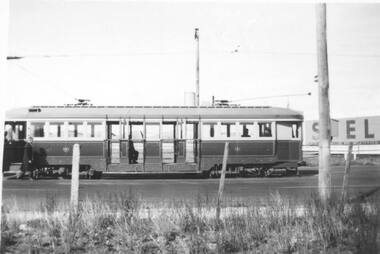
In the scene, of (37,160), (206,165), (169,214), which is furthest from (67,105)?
(169,214)

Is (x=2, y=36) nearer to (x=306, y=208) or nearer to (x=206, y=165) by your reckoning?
(x=306, y=208)

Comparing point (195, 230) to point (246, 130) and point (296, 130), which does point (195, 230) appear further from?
point (296, 130)

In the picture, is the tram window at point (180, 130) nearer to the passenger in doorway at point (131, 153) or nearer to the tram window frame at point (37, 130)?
the passenger in doorway at point (131, 153)

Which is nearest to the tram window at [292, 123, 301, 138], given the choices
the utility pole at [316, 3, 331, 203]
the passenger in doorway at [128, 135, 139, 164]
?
the passenger in doorway at [128, 135, 139, 164]

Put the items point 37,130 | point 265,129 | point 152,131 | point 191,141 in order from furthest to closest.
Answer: point 265,129 → point 152,131 → point 191,141 → point 37,130

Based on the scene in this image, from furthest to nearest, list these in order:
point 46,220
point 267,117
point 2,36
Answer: point 267,117 → point 46,220 → point 2,36

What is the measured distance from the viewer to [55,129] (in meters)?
13.9

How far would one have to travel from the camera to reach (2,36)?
4984mm

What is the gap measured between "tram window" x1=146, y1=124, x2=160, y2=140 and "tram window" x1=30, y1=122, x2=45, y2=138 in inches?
161

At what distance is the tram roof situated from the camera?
14.0m

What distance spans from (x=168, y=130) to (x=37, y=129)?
203 inches

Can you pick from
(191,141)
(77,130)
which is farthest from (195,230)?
(77,130)

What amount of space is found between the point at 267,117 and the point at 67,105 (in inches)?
326

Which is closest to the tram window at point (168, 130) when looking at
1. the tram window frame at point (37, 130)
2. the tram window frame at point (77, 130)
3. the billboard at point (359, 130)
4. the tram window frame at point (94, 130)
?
the tram window frame at point (94, 130)
